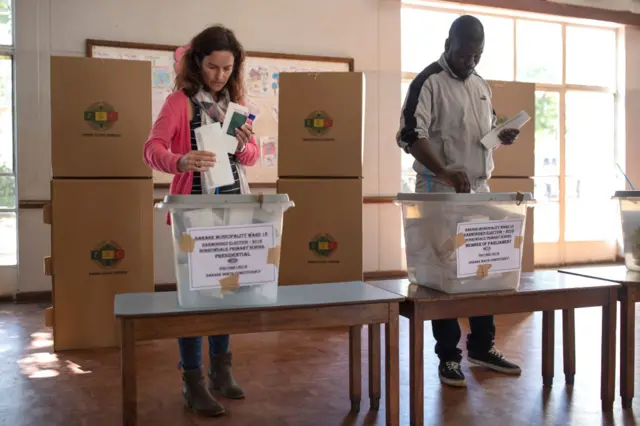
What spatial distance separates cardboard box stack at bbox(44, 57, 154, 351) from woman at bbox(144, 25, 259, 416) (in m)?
1.03

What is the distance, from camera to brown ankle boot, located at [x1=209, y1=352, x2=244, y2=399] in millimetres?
2113

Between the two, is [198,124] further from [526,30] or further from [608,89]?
[608,89]

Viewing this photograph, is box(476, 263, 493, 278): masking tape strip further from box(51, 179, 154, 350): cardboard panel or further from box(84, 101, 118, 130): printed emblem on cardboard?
box(84, 101, 118, 130): printed emblem on cardboard

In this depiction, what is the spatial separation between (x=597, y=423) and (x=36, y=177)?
12.3 feet

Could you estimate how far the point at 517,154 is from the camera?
12.5ft

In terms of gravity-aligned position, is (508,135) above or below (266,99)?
below

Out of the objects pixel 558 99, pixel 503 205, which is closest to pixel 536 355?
pixel 503 205

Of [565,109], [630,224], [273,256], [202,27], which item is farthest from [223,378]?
[565,109]

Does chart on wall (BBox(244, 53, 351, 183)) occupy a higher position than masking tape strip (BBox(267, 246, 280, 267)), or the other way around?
chart on wall (BBox(244, 53, 351, 183))

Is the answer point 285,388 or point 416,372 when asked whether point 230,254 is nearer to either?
point 416,372

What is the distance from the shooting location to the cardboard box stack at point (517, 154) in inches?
148

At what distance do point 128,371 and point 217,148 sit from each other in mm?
612

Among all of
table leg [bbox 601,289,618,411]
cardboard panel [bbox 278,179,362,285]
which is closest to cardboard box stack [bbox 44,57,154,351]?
cardboard panel [bbox 278,179,362,285]

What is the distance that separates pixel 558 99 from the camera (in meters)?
5.84
